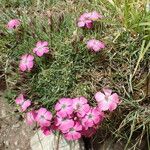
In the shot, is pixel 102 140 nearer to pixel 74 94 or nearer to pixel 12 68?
pixel 74 94

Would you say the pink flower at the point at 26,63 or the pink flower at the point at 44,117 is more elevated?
the pink flower at the point at 26,63

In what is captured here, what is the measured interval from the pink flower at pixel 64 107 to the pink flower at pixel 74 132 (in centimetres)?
9

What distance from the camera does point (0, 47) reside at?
11.2 feet

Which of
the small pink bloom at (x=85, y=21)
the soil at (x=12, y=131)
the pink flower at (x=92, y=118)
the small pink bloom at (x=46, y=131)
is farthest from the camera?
the soil at (x=12, y=131)

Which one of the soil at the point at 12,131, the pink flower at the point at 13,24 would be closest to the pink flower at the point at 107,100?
the soil at the point at 12,131

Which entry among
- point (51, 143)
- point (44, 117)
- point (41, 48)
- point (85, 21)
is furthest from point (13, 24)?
point (51, 143)

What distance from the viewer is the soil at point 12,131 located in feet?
10.7

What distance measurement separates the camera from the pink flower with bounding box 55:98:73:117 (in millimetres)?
2861

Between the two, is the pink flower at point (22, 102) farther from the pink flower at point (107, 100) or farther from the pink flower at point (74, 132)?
the pink flower at point (107, 100)

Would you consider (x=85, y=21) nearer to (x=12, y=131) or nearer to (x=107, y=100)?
(x=107, y=100)

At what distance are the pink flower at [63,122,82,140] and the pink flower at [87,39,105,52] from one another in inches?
20.2

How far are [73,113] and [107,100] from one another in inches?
9.3

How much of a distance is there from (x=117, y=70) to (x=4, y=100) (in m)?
0.90

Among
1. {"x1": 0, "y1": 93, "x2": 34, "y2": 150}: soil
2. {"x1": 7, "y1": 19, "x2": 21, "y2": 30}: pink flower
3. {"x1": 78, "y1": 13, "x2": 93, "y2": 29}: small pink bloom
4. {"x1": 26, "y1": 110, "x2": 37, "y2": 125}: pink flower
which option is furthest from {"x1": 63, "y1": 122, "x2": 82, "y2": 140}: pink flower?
{"x1": 7, "y1": 19, "x2": 21, "y2": 30}: pink flower
